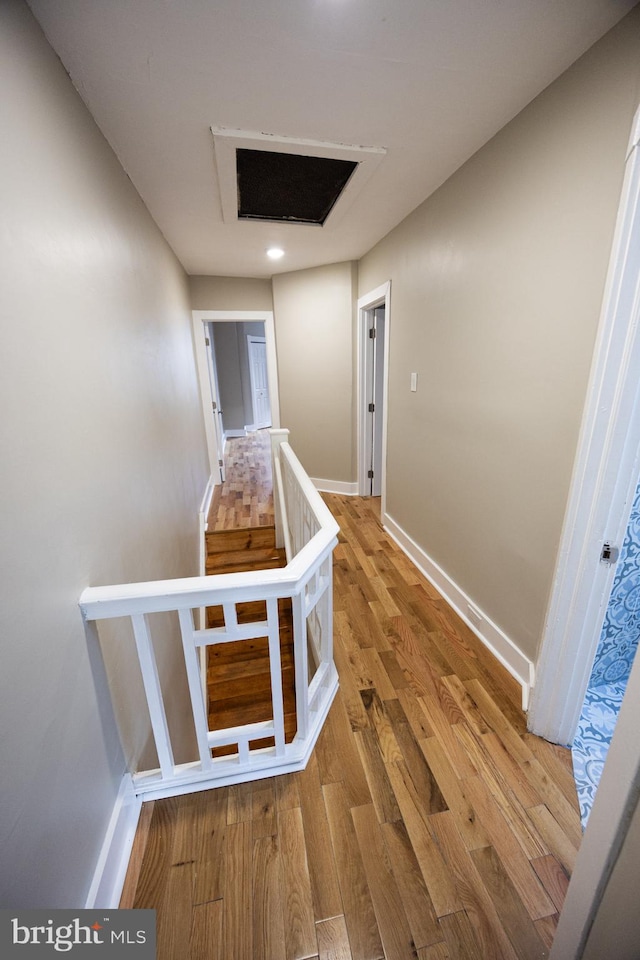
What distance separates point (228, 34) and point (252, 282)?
3.34m

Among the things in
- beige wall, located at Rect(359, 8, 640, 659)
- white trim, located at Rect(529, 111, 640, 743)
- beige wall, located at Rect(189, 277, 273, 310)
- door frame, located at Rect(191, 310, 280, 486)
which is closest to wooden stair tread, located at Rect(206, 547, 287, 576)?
beige wall, located at Rect(359, 8, 640, 659)

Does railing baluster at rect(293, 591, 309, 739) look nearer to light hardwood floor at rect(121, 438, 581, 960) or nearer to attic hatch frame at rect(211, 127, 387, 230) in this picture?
light hardwood floor at rect(121, 438, 581, 960)

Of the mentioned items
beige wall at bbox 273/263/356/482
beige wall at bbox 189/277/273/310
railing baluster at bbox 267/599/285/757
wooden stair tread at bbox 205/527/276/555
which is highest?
beige wall at bbox 189/277/273/310

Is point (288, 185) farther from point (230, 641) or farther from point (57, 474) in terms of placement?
point (230, 641)

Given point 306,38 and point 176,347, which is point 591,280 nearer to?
point 306,38

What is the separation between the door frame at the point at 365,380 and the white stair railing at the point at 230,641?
182 cm

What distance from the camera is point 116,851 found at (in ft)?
3.33

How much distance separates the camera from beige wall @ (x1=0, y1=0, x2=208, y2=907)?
0.71 m

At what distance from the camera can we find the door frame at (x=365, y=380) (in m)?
2.98

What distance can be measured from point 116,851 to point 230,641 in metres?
0.62

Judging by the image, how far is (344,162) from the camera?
1790 millimetres

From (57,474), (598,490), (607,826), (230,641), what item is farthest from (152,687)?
(598,490)

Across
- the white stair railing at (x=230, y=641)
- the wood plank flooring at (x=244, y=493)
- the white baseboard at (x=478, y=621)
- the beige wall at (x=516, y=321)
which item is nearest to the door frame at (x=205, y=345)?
the wood plank flooring at (x=244, y=493)

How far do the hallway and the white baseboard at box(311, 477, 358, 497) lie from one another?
261cm
